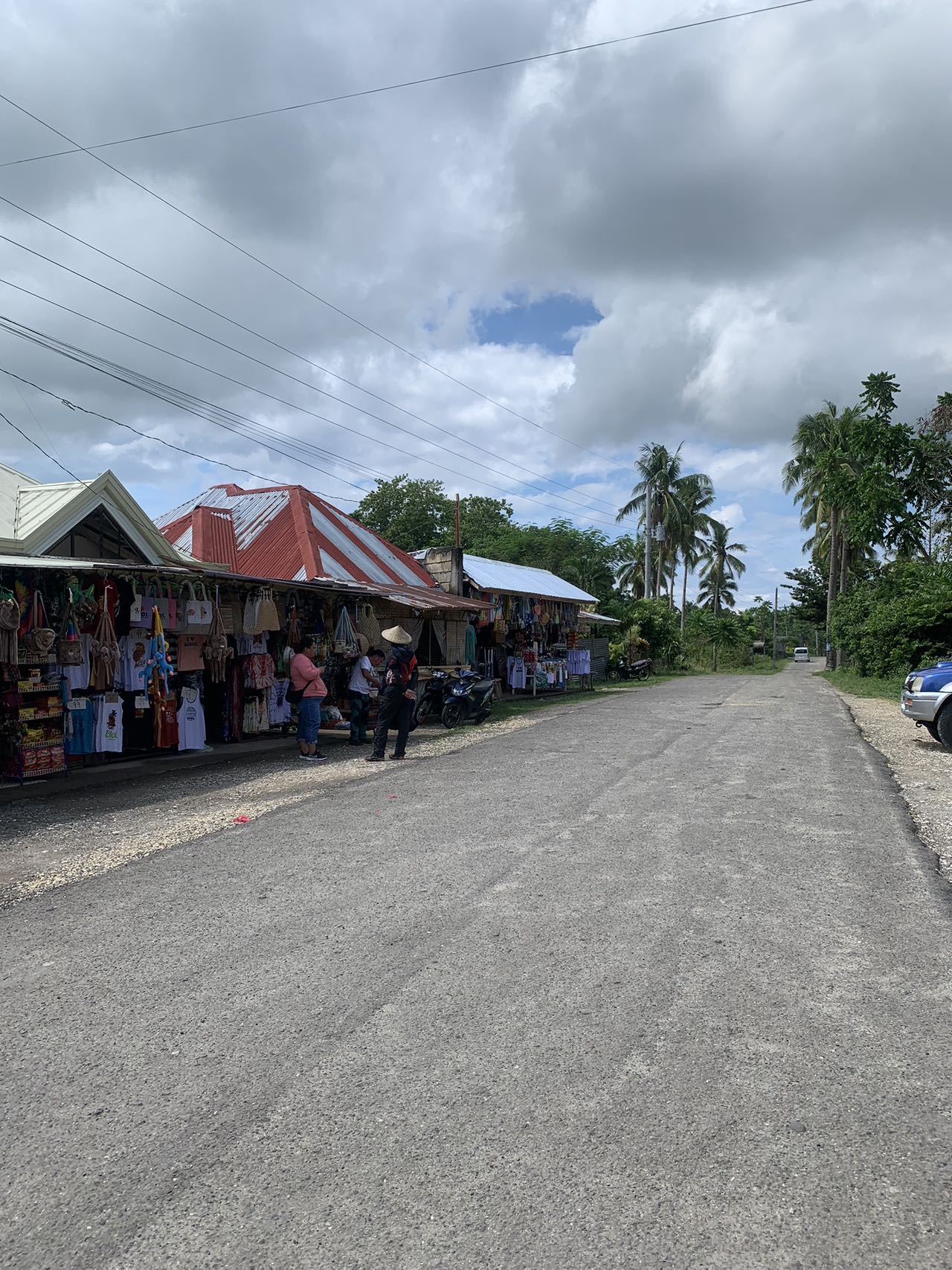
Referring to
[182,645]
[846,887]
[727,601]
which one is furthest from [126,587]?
[727,601]

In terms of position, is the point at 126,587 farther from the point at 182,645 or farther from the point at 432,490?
the point at 432,490

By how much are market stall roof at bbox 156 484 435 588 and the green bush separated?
15.2 metres

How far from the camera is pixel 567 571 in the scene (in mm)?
47094

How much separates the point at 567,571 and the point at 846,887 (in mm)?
41697

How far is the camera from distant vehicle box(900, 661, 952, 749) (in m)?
12.3

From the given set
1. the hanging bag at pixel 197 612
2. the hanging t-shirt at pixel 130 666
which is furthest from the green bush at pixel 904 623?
the hanging t-shirt at pixel 130 666

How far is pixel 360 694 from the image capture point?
14422 millimetres

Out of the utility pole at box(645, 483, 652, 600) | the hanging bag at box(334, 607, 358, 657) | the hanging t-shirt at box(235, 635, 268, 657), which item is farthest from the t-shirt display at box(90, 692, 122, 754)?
the utility pole at box(645, 483, 652, 600)

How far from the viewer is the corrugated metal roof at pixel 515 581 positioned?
23.7m

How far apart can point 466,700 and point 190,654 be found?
22.5 ft

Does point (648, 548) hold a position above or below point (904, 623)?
above

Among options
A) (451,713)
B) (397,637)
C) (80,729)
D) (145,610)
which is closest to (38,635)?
(80,729)

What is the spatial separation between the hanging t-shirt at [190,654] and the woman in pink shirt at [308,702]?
1.29 m

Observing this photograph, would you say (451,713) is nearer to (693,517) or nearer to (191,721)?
(191,721)
